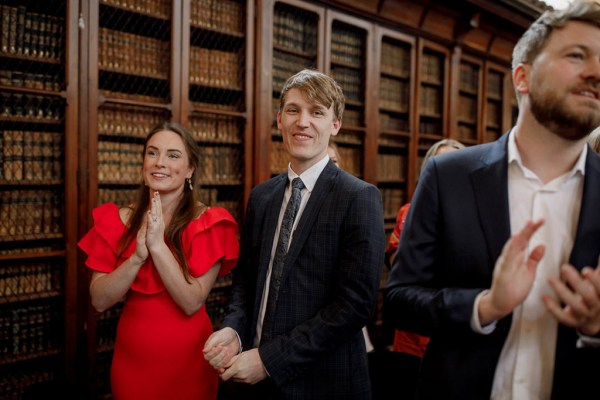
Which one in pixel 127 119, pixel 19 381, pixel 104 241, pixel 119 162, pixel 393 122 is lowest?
pixel 19 381

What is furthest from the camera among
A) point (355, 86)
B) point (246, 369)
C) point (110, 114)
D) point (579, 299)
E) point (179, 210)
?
point (355, 86)

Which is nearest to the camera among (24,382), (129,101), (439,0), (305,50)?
(24,382)

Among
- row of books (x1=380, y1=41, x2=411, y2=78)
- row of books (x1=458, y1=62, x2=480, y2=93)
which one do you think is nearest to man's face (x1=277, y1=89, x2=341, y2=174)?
row of books (x1=380, y1=41, x2=411, y2=78)

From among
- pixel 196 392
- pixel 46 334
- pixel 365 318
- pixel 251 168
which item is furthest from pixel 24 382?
pixel 365 318

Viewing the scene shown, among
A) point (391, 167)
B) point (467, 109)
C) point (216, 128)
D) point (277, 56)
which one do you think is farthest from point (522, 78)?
point (467, 109)

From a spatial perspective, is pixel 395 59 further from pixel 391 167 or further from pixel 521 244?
pixel 521 244

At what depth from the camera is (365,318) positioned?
4.98ft

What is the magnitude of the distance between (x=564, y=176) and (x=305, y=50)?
120 inches

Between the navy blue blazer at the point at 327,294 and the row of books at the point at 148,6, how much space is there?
6.51 ft

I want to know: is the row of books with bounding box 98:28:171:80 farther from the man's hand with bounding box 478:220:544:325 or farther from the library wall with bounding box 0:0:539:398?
the man's hand with bounding box 478:220:544:325

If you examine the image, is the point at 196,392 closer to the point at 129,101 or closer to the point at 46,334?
the point at 46,334

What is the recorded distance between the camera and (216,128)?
3.38m

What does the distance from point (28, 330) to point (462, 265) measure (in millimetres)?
2460

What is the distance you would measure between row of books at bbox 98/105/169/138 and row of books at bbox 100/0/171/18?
58 cm
